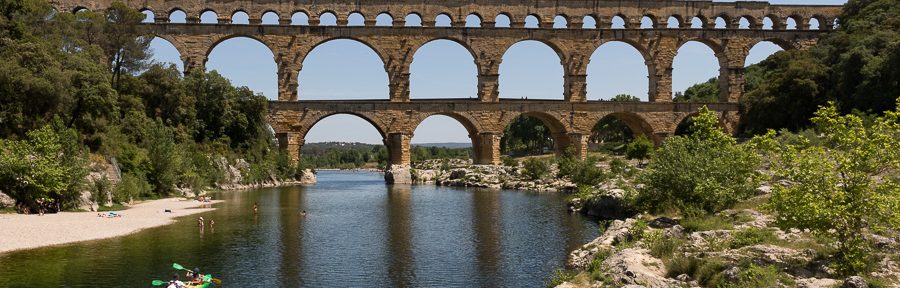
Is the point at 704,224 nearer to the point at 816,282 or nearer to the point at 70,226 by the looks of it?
the point at 816,282

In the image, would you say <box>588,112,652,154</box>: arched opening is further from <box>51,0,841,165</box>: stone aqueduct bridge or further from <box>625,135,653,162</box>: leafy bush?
<box>625,135,653,162</box>: leafy bush

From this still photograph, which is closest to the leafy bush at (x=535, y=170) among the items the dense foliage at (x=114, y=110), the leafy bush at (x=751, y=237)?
the dense foliage at (x=114, y=110)

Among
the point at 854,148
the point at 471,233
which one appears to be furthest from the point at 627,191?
the point at 854,148

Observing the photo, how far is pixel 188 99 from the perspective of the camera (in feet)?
151

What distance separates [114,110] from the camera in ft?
114

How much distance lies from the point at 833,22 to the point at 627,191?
126 feet

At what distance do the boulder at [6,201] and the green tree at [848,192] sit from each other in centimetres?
2303

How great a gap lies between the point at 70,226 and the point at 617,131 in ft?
216

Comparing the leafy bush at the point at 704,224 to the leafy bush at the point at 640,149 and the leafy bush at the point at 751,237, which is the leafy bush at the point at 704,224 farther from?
the leafy bush at the point at 640,149

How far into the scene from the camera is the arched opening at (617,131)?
54312 mm

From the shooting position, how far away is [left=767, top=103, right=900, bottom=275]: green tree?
476 inches

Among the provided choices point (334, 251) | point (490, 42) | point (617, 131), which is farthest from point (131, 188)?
point (617, 131)

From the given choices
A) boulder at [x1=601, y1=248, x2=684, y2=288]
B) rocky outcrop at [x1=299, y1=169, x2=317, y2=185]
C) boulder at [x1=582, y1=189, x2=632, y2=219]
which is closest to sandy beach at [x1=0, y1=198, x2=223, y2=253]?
boulder at [x1=601, y1=248, x2=684, y2=288]

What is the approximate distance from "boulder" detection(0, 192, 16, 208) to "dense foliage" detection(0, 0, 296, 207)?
307mm
